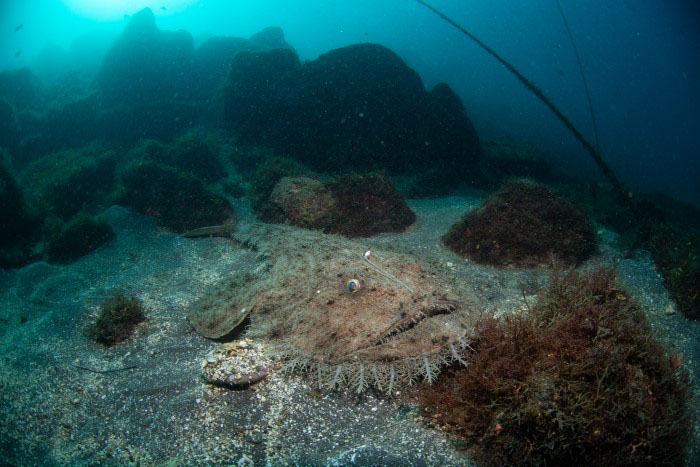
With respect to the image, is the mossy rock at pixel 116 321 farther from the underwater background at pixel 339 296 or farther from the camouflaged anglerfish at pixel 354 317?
the camouflaged anglerfish at pixel 354 317

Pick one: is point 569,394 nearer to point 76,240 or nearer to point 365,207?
point 365,207

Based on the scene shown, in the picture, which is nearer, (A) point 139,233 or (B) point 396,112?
(A) point 139,233

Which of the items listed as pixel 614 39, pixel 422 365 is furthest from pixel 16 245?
pixel 614 39

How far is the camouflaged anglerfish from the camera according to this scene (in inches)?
109

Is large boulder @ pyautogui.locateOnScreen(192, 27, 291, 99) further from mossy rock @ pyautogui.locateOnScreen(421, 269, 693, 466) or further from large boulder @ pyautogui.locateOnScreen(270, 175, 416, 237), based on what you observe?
mossy rock @ pyautogui.locateOnScreen(421, 269, 693, 466)

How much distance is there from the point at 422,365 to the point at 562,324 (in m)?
1.43

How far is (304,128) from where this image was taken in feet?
47.4

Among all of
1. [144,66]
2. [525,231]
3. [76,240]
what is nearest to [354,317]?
[525,231]

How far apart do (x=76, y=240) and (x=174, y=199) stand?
237 centimetres

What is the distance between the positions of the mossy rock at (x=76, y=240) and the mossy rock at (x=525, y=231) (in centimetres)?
854

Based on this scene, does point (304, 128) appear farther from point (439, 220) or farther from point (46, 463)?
point (46, 463)

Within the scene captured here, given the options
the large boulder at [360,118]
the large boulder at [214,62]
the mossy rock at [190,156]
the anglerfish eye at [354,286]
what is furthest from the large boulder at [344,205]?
the large boulder at [214,62]

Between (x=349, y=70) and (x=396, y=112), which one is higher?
(x=349, y=70)

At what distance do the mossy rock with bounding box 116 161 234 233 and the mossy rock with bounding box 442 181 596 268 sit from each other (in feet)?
21.1
